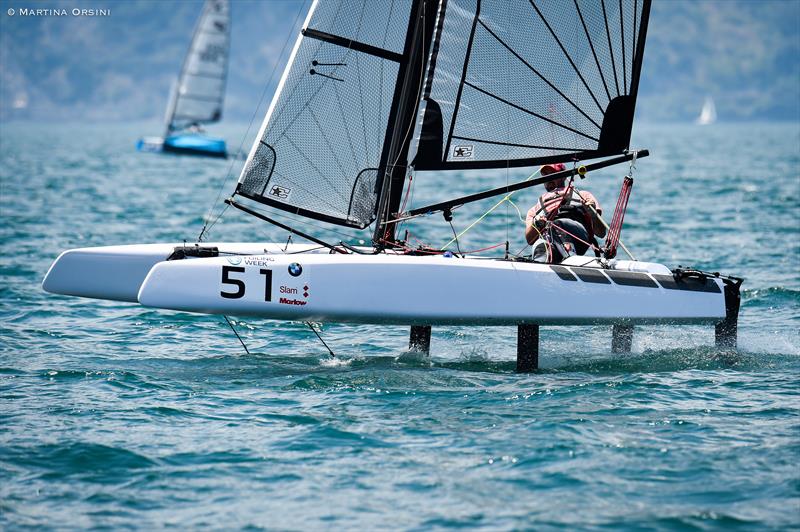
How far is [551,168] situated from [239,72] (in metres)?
187

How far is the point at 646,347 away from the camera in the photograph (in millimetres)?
8445

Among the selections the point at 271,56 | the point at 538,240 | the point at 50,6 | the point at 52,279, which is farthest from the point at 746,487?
the point at 271,56

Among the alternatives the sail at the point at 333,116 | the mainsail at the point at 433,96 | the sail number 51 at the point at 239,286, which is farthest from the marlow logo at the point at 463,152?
the sail number 51 at the point at 239,286

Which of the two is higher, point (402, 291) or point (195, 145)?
point (195, 145)

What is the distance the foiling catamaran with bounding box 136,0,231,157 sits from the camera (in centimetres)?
3722

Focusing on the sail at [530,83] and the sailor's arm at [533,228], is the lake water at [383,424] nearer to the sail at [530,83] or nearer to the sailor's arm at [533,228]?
the sailor's arm at [533,228]

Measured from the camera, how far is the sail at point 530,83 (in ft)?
25.7

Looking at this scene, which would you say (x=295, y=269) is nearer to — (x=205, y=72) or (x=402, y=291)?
(x=402, y=291)

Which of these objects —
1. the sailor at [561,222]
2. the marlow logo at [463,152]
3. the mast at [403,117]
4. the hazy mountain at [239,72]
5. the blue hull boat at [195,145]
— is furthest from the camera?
the hazy mountain at [239,72]

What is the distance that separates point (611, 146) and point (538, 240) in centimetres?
86

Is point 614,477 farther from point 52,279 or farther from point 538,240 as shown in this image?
point 52,279

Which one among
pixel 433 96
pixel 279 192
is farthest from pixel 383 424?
pixel 433 96

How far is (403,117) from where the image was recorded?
8.02 metres

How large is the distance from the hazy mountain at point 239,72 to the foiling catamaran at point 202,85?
130m
